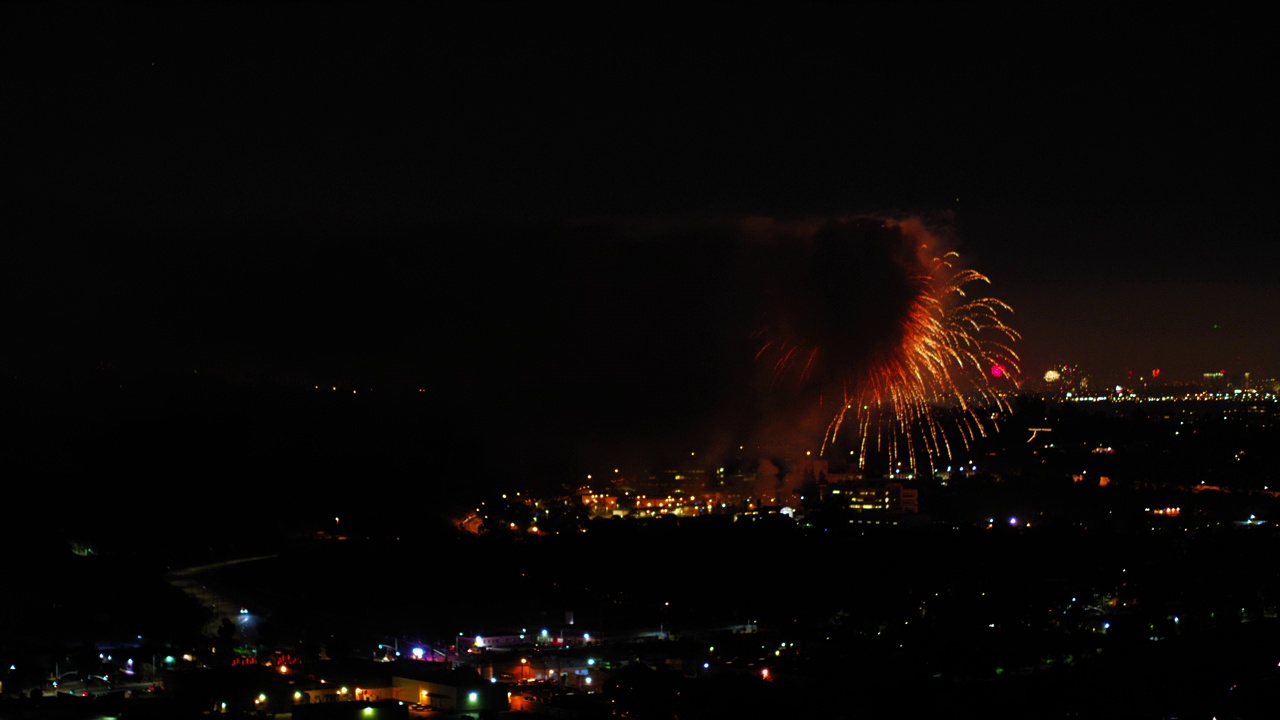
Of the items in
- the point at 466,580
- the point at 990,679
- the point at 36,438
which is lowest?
the point at 990,679

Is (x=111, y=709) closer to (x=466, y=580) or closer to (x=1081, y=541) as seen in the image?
(x=466, y=580)

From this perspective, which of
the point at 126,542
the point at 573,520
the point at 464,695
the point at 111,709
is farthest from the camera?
the point at 573,520

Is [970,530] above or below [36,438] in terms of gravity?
below

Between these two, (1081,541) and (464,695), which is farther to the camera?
(1081,541)

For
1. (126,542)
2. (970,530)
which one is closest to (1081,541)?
(970,530)

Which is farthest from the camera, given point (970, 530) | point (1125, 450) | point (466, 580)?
point (1125, 450)

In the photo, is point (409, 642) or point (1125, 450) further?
point (1125, 450)

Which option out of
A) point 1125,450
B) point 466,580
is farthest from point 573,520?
point 1125,450

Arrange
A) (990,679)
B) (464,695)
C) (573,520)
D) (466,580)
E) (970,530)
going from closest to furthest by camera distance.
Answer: (464,695) → (990,679) → (466,580) → (970,530) → (573,520)

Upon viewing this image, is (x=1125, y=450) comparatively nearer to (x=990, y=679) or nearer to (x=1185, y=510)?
(x=1185, y=510)
